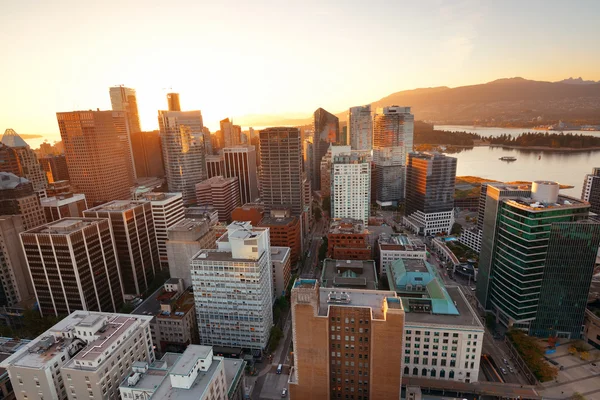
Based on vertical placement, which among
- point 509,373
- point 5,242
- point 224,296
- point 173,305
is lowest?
point 509,373

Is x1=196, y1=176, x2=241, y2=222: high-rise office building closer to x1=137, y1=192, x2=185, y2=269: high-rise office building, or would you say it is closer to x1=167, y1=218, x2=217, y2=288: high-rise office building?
x1=137, y1=192, x2=185, y2=269: high-rise office building

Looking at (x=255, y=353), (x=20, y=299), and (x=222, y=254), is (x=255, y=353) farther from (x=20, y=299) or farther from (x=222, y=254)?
(x=20, y=299)

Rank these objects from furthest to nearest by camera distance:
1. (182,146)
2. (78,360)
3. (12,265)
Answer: (182,146), (12,265), (78,360)

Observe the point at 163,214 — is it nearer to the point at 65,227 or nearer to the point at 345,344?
the point at 65,227

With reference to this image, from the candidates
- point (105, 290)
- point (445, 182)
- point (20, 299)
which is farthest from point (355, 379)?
point (445, 182)

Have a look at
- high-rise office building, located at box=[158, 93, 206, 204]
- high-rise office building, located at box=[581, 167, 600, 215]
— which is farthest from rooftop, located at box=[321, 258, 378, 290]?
high-rise office building, located at box=[158, 93, 206, 204]

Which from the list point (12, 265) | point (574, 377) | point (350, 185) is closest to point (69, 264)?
point (12, 265)
